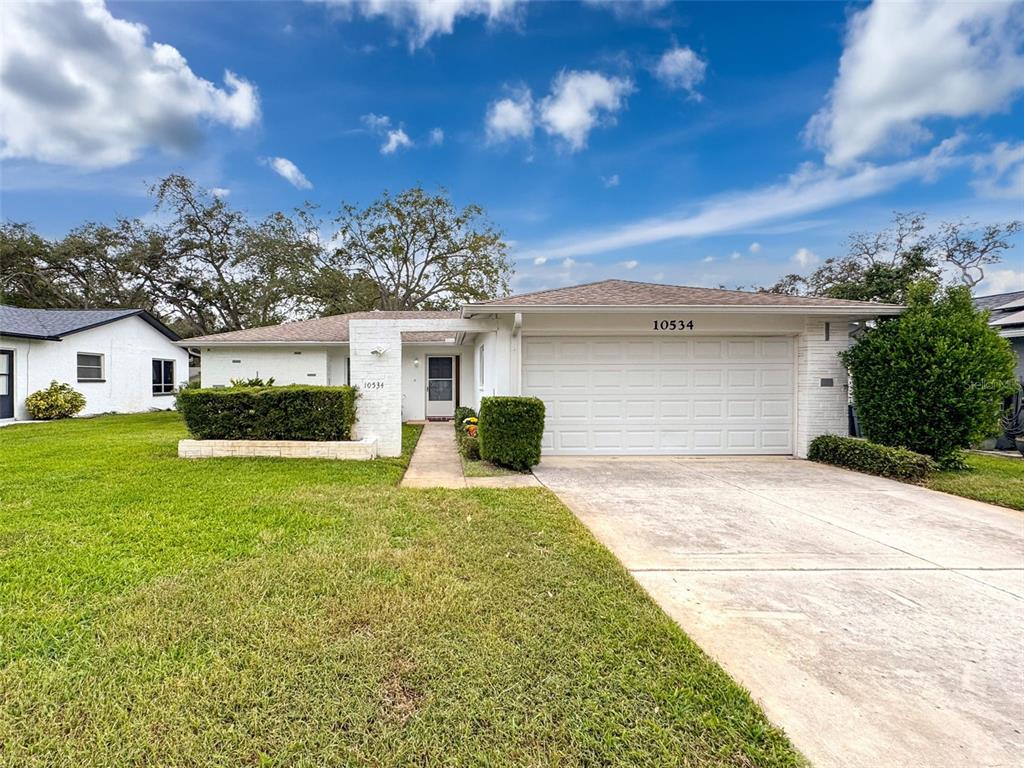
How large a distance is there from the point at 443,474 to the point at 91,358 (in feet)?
54.5

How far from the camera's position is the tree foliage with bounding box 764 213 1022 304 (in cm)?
1998

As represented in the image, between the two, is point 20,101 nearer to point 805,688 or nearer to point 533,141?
point 533,141

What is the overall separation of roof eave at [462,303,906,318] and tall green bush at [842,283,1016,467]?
0.38 meters

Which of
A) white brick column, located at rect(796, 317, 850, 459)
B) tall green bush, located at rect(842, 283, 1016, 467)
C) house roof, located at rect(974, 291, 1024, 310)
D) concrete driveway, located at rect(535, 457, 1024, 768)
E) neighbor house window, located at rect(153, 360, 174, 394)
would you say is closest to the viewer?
concrete driveway, located at rect(535, 457, 1024, 768)

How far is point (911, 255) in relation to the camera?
20953 millimetres

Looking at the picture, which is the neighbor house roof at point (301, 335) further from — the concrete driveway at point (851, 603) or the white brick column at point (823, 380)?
the concrete driveway at point (851, 603)

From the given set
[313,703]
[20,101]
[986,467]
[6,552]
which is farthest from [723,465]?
[20,101]

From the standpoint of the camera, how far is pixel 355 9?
10430mm

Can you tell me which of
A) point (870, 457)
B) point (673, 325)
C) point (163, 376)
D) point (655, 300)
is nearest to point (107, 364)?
point (163, 376)

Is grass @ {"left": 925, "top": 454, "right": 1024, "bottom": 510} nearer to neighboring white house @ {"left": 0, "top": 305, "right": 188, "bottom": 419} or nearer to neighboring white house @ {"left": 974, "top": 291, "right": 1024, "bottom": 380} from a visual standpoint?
neighboring white house @ {"left": 974, "top": 291, "right": 1024, "bottom": 380}

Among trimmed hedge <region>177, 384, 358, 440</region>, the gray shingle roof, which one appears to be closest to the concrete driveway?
the gray shingle roof

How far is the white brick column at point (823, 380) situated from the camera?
9086mm

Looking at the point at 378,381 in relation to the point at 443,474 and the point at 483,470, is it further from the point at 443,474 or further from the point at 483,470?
the point at 483,470

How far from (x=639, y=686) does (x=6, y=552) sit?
5.13 meters
